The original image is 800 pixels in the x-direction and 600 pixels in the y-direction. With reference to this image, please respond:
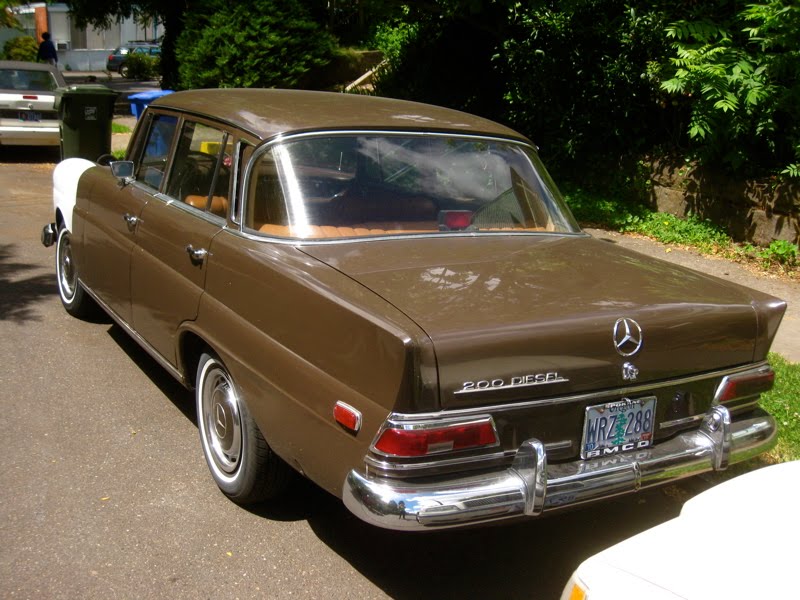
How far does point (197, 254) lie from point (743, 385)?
2.48 metres

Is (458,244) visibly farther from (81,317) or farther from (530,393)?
(81,317)

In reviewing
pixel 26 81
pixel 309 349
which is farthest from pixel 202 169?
pixel 26 81

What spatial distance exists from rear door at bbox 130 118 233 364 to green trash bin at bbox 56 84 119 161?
8133mm

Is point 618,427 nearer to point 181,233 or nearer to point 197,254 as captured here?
point 197,254

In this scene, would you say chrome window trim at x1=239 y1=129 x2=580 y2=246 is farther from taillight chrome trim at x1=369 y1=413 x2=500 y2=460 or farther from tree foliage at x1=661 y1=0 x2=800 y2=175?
tree foliage at x1=661 y1=0 x2=800 y2=175

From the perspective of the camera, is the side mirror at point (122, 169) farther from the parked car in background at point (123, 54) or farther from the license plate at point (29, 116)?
the parked car in background at point (123, 54)

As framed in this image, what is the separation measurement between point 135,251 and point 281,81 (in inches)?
436

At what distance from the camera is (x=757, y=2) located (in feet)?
28.6

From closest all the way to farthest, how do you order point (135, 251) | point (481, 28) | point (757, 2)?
point (135, 251), point (757, 2), point (481, 28)

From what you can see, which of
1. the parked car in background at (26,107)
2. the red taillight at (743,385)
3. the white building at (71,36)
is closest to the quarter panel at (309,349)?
the red taillight at (743,385)

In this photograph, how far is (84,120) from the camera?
1228cm

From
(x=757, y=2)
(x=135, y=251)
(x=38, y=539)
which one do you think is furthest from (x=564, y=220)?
(x=757, y=2)

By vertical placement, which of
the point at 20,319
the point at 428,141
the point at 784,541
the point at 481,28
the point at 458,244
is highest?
the point at 481,28

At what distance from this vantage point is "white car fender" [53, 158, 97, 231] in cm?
607
